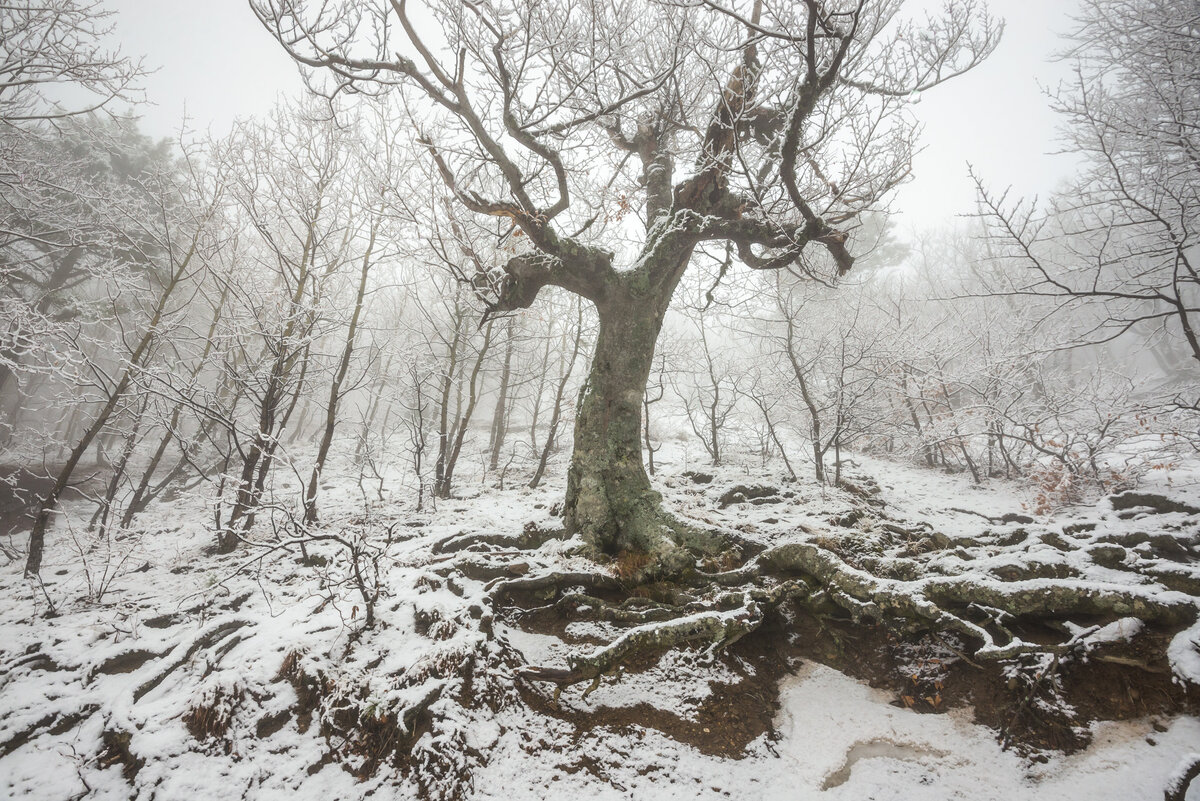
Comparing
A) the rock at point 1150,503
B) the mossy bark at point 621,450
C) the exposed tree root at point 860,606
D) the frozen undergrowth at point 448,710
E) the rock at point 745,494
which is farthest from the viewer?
the rock at point 745,494

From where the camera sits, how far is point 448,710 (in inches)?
112

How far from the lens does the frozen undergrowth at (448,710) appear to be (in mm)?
2508

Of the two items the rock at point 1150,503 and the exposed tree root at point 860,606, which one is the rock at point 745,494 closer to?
the exposed tree root at point 860,606

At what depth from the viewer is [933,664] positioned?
10.4 feet

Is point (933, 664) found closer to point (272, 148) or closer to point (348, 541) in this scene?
point (348, 541)

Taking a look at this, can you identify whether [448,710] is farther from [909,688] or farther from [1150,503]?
[1150,503]

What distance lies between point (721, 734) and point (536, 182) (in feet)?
25.7

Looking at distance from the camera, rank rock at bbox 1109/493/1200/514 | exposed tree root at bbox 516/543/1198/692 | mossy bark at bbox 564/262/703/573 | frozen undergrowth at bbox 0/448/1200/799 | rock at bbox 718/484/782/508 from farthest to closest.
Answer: rock at bbox 718/484/782/508
rock at bbox 1109/493/1200/514
mossy bark at bbox 564/262/703/573
exposed tree root at bbox 516/543/1198/692
frozen undergrowth at bbox 0/448/1200/799

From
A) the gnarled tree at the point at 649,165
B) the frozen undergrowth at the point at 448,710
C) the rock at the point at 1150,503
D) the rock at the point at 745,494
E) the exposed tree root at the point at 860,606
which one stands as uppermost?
the gnarled tree at the point at 649,165

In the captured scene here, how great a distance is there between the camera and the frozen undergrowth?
2.51 metres

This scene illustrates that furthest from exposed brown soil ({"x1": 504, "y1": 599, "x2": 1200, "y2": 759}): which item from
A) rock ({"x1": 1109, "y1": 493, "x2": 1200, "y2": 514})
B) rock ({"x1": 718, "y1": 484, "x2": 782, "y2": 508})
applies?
rock ({"x1": 1109, "y1": 493, "x2": 1200, "y2": 514})

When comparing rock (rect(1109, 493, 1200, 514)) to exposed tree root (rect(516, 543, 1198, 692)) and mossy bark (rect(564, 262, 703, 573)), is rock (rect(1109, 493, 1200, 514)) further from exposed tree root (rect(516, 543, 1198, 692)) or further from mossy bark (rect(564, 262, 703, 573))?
mossy bark (rect(564, 262, 703, 573))

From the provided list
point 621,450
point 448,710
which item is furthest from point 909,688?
point 448,710

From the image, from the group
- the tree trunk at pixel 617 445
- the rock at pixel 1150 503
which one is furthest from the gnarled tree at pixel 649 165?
→ the rock at pixel 1150 503
